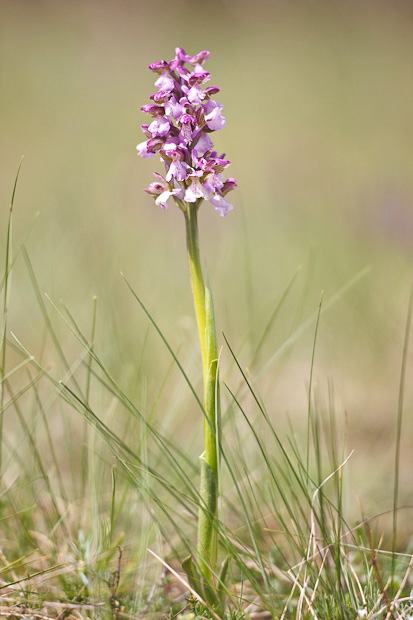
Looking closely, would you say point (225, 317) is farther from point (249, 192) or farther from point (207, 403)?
point (249, 192)

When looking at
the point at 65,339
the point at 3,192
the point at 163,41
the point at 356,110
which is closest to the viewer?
the point at 65,339

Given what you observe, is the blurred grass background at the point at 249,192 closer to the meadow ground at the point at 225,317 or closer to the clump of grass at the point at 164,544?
the meadow ground at the point at 225,317

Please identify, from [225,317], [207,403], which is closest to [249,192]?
[225,317]

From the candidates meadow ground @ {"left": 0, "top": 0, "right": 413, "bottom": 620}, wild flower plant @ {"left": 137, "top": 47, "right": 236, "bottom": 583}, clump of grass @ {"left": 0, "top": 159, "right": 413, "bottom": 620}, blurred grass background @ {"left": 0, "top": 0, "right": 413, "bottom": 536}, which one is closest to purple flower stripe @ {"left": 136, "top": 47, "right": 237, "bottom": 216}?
wild flower plant @ {"left": 137, "top": 47, "right": 236, "bottom": 583}

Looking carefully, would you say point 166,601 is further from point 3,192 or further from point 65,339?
point 3,192

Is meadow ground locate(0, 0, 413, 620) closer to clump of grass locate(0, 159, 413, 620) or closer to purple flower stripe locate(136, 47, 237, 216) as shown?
clump of grass locate(0, 159, 413, 620)

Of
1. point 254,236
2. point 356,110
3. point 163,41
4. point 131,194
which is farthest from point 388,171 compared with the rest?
point 163,41
